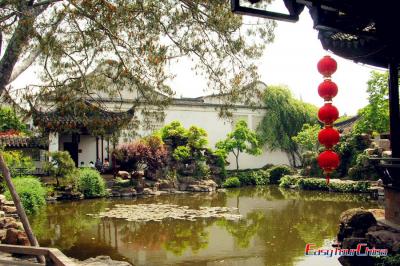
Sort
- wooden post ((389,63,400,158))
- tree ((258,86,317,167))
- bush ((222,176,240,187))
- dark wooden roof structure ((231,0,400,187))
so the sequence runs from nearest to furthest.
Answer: dark wooden roof structure ((231,0,400,187))
wooden post ((389,63,400,158))
bush ((222,176,240,187))
tree ((258,86,317,167))

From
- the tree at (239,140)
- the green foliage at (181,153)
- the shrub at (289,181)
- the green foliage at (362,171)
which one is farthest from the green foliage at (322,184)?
the green foliage at (181,153)

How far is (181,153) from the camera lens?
1792 cm

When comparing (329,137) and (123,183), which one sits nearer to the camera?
(329,137)

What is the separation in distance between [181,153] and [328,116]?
537 inches

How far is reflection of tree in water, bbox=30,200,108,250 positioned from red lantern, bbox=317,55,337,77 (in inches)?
217

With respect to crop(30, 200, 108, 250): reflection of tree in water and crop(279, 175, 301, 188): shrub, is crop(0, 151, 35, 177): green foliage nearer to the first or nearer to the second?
crop(30, 200, 108, 250): reflection of tree in water

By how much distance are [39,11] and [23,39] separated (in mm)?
627

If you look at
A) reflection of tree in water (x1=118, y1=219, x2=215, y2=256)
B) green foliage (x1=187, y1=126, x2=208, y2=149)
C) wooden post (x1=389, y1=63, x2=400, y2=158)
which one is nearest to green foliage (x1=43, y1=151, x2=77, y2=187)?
reflection of tree in water (x1=118, y1=219, x2=215, y2=256)

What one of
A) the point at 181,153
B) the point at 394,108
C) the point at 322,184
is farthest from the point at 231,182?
the point at 394,108

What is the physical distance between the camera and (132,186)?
1598 centimetres

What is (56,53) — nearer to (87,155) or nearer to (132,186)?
(132,186)

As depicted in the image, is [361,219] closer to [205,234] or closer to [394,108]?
[394,108]

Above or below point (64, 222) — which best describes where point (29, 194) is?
above

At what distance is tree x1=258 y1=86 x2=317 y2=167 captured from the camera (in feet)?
77.3
